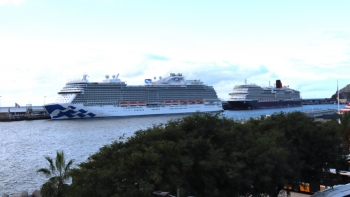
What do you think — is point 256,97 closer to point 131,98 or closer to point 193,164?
point 131,98

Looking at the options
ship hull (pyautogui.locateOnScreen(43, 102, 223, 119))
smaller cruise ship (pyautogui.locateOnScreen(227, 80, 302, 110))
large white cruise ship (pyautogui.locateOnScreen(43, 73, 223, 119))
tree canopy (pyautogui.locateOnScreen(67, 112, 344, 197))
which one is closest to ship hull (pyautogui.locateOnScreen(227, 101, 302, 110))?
smaller cruise ship (pyautogui.locateOnScreen(227, 80, 302, 110))

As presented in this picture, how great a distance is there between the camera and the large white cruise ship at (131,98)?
71500mm

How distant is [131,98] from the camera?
79.6 meters

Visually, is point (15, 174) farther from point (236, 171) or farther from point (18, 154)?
point (236, 171)

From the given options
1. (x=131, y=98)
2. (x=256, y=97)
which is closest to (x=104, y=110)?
(x=131, y=98)

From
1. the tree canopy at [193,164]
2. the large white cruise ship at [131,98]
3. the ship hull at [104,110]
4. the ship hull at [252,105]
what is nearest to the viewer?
the tree canopy at [193,164]

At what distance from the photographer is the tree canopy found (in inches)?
364

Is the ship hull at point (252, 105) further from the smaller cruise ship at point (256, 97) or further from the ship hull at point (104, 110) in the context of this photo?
the ship hull at point (104, 110)

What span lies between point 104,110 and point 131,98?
7658 mm

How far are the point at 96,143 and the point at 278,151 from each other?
27.4m

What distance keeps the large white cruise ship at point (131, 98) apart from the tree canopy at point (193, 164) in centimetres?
5402

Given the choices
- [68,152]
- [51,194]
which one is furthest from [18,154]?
[51,194]

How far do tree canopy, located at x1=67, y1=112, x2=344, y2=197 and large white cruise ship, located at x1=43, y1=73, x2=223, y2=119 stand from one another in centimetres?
5402

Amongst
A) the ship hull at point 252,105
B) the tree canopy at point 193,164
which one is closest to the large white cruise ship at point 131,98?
the ship hull at point 252,105
